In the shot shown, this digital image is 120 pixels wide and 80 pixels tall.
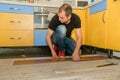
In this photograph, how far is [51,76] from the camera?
1205 millimetres

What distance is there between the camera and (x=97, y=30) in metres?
2.38

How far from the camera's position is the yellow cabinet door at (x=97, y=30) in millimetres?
2224

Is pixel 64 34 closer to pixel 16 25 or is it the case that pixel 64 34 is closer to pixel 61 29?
pixel 61 29

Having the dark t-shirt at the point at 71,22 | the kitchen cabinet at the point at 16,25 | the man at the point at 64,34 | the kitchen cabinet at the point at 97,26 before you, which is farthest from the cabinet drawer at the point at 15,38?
the kitchen cabinet at the point at 97,26

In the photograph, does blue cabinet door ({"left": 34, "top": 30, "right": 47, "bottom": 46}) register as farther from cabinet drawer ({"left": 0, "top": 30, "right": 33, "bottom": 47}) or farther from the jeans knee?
the jeans knee

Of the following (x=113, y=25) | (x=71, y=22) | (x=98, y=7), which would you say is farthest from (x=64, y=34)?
(x=98, y=7)

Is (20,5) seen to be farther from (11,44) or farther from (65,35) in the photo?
(65,35)

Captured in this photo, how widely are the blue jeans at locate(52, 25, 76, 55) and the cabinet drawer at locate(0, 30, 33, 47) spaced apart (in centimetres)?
58

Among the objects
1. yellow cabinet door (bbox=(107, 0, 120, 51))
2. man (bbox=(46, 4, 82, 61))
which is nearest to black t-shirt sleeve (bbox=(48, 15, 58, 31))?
man (bbox=(46, 4, 82, 61))

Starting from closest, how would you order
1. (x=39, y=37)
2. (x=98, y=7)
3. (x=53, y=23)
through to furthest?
(x=53, y=23)
(x=98, y=7)
(x=39, y=37)

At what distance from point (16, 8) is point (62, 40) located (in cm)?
88

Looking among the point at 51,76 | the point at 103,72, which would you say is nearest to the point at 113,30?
A: the point at 103,72

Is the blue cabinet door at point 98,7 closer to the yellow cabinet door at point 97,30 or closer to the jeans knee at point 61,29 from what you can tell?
the yellow cabinet door at point 97,30

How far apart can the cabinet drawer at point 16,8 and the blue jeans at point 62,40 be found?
0.69 m
